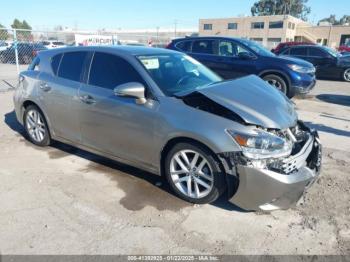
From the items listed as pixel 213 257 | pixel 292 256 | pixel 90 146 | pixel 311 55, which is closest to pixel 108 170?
pixel 90 146

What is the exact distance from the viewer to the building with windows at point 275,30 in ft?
193

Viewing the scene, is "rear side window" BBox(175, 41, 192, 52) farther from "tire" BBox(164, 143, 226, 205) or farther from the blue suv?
"tire" BBox(164, 143, 226, 205)

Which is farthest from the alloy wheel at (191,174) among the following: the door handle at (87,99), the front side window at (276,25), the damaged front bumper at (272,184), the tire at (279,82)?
the front side window at (276,25)

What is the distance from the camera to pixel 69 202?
3557mm

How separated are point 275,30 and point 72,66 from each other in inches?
2450

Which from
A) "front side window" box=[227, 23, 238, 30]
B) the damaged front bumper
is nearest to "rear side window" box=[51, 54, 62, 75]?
the damaged front bumper

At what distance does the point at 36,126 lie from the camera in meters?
5.18

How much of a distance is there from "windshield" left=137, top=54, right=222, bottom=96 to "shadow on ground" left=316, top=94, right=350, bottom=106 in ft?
19.9

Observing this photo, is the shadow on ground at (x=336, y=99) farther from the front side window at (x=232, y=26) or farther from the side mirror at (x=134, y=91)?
the front side window at (x=232, y=26)

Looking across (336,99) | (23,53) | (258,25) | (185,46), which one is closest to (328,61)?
(336,99)

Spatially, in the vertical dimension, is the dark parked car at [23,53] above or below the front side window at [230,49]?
below

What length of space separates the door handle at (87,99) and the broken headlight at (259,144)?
1.89 m

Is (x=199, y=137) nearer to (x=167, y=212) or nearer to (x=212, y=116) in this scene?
(x=212, y=116)

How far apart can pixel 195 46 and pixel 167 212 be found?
7081 millimetres
